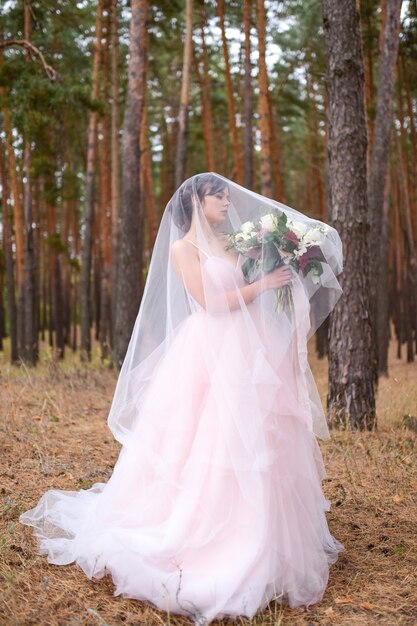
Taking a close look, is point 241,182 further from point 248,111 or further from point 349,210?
point 349,210

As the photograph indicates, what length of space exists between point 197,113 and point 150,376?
2085 centimetres

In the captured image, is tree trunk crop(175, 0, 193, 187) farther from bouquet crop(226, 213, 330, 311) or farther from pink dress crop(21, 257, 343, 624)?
pink dress crop(21, 257, 343, 624)

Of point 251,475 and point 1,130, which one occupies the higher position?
point 1,130

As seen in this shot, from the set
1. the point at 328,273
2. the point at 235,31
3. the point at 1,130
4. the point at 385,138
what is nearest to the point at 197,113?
the point at 235,31

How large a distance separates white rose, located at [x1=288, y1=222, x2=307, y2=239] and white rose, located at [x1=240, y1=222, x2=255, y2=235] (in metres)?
0.22

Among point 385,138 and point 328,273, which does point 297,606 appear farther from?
point 385,138

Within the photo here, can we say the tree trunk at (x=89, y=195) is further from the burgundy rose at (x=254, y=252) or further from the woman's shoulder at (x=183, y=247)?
the burgundy rose at (x=254, y=252)

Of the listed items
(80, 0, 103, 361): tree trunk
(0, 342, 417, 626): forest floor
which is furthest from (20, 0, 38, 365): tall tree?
(0, 342, 417, 626): forest floor

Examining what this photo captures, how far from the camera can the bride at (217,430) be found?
11.9 feet

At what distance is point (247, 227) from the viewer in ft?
13.5

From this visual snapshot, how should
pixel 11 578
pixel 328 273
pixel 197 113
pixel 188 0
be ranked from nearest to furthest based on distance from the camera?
1. pixel 11 578
2. pixel 328 273
3. pixel 188 0
4. pixel 197 113

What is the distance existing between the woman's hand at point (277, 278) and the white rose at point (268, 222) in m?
0.25

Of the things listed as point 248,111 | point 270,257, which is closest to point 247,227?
point 270,257

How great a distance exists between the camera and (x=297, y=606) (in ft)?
12.0
